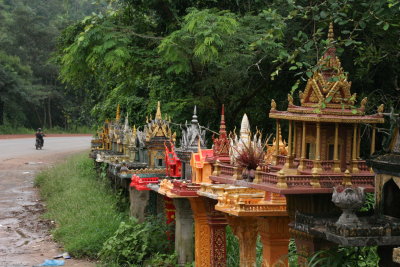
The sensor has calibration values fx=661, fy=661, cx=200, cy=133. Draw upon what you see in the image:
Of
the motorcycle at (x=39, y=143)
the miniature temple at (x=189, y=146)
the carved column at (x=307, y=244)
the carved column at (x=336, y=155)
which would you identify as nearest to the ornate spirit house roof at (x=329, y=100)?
the carved column at (x=336, y=155)

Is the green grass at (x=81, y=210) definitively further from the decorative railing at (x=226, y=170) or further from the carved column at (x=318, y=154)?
the carved column at (x=318, y=154)

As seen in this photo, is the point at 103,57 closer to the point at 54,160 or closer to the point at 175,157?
the point at 175,157

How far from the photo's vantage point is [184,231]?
39.9 feet

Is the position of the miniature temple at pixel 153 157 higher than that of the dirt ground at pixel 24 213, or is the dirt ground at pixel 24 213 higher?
the miniature temple at pixel 153 157

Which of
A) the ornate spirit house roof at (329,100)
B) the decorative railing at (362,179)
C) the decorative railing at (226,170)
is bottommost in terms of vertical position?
the decorative railing at (226,170)

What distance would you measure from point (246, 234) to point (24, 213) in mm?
13086

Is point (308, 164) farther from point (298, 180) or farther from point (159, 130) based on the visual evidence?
point (159, 130)

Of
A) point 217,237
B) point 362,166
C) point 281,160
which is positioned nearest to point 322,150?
point 362,166

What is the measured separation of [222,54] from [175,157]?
3876 millimetres

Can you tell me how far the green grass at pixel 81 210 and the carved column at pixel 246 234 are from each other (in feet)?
19.8

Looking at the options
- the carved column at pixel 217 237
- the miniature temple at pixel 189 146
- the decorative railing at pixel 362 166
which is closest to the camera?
the decorative railing at pixel 362 166

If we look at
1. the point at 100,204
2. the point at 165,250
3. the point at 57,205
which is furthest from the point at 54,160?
the point at 165,250

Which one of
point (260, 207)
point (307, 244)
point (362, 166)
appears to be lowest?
point (307, 244)

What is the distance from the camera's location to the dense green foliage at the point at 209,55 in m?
14.9
